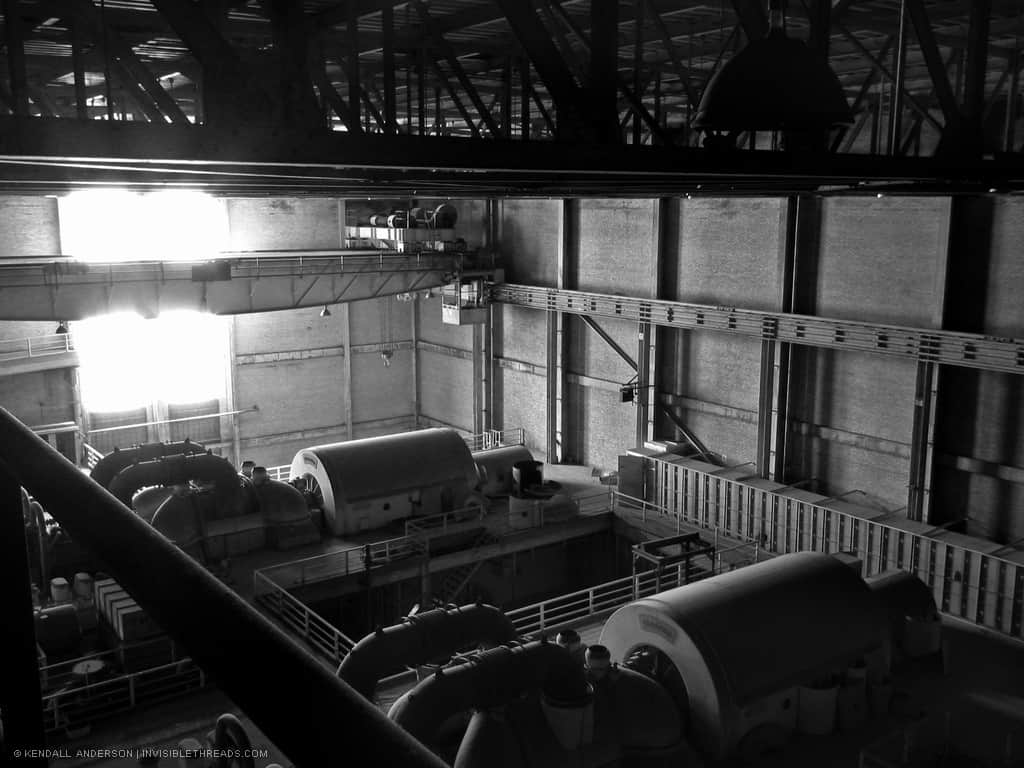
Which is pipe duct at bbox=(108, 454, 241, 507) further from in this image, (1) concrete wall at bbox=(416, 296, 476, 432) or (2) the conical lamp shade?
(2) the conical lamp shade

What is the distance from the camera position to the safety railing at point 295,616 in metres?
15.8

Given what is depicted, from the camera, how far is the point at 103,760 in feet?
40.7

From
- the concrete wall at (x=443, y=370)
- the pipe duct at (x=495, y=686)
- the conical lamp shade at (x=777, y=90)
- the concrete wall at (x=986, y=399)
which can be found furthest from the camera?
the concrete wall at (x=443, y=370)

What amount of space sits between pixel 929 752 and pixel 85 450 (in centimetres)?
2466

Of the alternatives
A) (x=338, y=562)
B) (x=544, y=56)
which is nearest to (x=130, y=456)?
(x=338, y=562)

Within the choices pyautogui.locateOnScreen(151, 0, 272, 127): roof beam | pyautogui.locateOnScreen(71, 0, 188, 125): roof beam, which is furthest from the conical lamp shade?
pyautogui.locateOnScreen(71, 0, 188, 125): roof beam

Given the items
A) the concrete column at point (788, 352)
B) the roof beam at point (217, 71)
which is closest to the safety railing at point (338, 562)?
the concrete column at point (788, 352)

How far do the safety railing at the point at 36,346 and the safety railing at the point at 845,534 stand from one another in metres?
17.1

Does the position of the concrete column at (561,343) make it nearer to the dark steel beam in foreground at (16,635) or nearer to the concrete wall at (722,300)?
the concrete wall at (722,300)

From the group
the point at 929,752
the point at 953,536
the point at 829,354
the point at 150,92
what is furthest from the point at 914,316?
the point at 150,92

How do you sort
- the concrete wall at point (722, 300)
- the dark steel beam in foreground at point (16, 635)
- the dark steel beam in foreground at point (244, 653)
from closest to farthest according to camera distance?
the dark steel beam in foreground at point (244, 653) → the dark steel beam in foreground at point (16, 635) → the concrete wall at point (722, 300)

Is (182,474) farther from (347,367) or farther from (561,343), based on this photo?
(347,367)

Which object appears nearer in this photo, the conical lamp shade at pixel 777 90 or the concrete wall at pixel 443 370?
the conical lamp shade at pixel 777 90

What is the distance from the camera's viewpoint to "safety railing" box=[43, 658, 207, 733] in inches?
527
